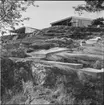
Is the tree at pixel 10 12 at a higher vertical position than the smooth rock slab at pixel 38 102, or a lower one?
higher

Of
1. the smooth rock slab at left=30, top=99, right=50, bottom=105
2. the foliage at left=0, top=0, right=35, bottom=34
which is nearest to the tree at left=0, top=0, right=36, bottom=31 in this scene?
the foliage at left=0, top=0, right=35, bottom=34

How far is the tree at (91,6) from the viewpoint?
32.4 feet

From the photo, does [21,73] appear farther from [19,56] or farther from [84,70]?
[84,70]

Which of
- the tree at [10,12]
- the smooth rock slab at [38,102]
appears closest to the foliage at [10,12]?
the tree at [10,12]

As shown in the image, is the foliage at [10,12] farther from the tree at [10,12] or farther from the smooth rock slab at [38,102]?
the smooth rock slab at [38,102]

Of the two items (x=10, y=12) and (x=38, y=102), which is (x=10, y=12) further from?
(x=38, y=102)

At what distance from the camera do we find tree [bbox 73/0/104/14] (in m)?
9.87

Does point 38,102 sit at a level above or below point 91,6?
below

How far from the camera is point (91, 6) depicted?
397 inches

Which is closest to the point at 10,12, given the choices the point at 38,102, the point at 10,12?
the point at 10,12

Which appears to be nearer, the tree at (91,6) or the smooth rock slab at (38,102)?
the smooth rock slab at (38,102)

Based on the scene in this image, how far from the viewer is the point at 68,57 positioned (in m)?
4.48

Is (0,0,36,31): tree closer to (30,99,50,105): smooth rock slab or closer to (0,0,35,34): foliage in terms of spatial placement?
(0,0,35,34): foliage

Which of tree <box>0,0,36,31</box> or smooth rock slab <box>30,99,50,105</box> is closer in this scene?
smooth rock slab <box>30,99,50,105</box>
